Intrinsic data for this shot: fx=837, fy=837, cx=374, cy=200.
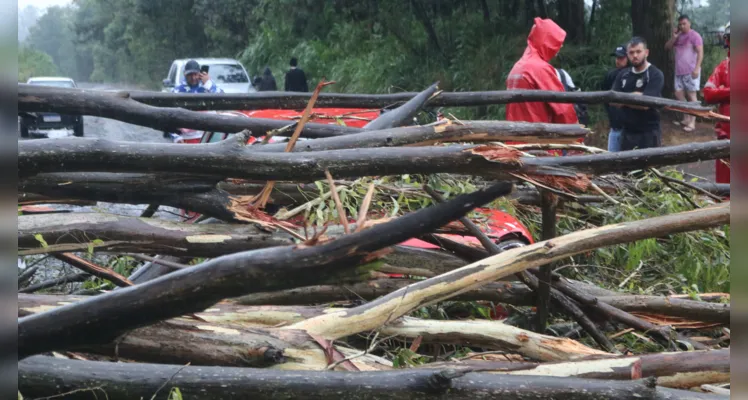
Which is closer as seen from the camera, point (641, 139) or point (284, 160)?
point (284, 160)

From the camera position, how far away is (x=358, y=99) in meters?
4.80

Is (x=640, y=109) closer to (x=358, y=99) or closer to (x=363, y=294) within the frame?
(x=358, y=99)

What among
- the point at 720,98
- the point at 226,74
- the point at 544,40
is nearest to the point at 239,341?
the point at 544,40

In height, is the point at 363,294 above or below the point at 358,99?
below

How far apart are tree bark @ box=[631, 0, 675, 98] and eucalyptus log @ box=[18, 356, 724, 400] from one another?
15.4 metres

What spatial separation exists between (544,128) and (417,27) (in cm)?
2097

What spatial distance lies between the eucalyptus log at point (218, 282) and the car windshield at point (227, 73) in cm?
2243

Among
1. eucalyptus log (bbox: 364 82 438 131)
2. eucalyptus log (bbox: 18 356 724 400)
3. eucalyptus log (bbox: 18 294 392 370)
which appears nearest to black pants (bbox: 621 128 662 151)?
eucalyptus log (bbox: 364 82 438 131)

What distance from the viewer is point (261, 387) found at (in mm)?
2146

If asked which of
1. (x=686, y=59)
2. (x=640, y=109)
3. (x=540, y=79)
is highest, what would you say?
(x=686, y=59)

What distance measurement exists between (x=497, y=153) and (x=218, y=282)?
1020mm

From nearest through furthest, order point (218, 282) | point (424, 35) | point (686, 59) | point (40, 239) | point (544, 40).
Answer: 1. point (218, 282)
2. point (40, 239)
3. point (544, 40)
4. point (686, 59)
5. point (424, 35)

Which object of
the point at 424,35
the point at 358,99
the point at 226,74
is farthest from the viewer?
the point at 226,74

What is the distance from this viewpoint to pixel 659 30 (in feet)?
54.6
